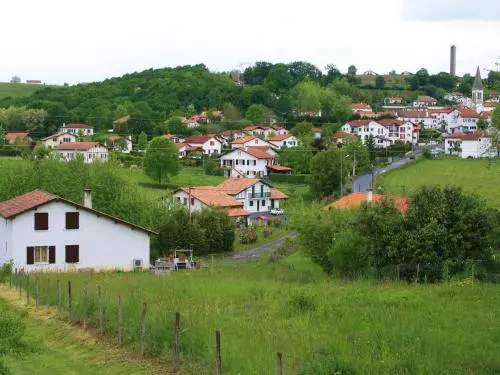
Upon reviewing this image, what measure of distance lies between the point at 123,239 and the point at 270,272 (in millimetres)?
9304

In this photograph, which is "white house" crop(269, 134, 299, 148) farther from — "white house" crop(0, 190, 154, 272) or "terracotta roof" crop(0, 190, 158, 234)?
"terracotta roof" crop(0, 190, 158, 234)

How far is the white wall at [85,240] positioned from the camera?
36000 mm

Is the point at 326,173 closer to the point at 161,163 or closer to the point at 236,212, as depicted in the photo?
the point at 236,212

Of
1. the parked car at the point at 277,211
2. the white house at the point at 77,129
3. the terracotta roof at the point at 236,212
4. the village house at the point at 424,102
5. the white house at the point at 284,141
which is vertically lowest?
the parked car at the point at 277,211

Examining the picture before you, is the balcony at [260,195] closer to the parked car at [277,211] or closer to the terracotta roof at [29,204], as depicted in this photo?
the parked car at [277,211]

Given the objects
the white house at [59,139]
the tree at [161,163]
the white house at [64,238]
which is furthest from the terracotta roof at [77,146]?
the white house at [64,238]

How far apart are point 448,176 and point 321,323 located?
58.1 m

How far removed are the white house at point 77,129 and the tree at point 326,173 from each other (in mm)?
64291

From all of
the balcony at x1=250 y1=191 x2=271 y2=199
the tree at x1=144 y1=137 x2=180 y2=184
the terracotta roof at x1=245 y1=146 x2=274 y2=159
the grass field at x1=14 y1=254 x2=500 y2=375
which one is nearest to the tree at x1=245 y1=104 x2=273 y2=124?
the terracotta roof at x1=245 y1=146 x2=274 y2=159

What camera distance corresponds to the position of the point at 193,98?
549 ft

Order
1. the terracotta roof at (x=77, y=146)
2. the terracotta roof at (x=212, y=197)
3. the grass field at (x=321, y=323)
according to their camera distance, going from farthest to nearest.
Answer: the terracotta roof at (x=77, y=146) < the terracotta roof at (x=212, y=197) < the grass field at (x=321, y=323)

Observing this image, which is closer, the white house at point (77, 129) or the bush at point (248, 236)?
the bush at point (248, 236)

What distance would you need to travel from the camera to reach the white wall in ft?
118

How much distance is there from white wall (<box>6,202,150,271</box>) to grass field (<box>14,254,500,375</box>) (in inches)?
482
